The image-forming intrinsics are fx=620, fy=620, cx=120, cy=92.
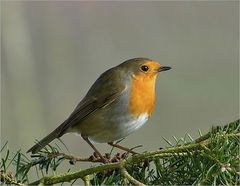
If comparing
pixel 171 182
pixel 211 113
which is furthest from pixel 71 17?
pixel 171 182

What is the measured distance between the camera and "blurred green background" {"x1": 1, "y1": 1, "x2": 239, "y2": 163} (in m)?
7.20

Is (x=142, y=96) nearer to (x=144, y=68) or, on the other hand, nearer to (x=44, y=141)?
(x=144, y=68)

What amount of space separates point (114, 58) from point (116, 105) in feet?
14.0

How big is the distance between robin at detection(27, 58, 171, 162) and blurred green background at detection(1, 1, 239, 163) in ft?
8.09

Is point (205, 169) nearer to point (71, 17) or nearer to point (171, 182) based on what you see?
point (171, 182)

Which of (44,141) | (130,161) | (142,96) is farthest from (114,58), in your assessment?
(130,161)

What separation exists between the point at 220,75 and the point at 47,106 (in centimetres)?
244

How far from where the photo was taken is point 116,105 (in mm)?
4051

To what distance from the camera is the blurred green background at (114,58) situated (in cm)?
720

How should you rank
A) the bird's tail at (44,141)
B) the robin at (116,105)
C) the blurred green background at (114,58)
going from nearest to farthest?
the bird's tail at (44,141), the robin at (116,105), the blurred green background at (114,58)

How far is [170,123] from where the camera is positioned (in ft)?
24.2

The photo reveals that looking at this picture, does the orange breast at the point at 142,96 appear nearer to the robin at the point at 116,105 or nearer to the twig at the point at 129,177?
the robin at the point at 116,105

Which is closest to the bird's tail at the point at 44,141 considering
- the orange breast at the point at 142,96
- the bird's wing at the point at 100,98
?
the bird's wing at the point at 100,98

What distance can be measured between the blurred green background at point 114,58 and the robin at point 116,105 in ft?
8.09
